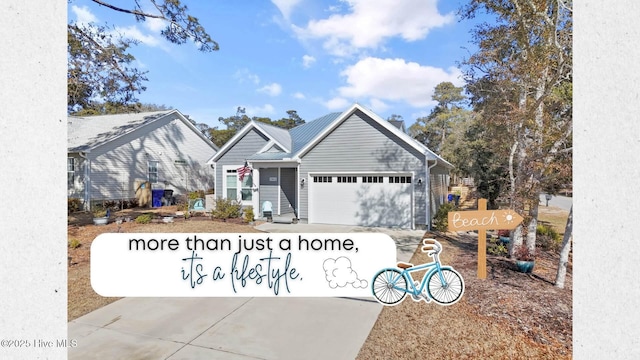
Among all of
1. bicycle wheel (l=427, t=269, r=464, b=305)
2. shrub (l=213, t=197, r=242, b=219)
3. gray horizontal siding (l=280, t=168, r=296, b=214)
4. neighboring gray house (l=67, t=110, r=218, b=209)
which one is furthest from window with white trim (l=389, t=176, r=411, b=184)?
neighboring gray house (l=67, t=110, r=218, b=209)

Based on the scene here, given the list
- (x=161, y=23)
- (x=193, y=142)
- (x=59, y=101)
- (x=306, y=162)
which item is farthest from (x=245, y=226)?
(x=193, y=142)

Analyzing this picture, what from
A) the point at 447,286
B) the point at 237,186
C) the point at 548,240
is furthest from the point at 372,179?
the point at 447,286

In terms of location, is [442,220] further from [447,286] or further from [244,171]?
[244,171]

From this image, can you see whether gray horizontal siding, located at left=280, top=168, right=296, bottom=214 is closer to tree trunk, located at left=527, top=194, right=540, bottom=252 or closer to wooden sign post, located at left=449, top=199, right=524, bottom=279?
tree trunk, located at left=527, top=194, right=540, bottom=252

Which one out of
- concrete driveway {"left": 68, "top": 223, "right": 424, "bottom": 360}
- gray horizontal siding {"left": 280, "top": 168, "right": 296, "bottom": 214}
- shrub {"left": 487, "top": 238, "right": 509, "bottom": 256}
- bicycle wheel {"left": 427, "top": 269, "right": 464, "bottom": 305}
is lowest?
concrete driveway {"left": 68, "top": 223, "right": 424, "bottom": 360}

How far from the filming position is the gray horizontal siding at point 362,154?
1030cm

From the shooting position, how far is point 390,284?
340cm

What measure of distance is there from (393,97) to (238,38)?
378 cm

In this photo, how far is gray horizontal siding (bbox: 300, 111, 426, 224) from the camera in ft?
33.8

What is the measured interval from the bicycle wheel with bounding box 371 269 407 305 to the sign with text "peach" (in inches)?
34.3

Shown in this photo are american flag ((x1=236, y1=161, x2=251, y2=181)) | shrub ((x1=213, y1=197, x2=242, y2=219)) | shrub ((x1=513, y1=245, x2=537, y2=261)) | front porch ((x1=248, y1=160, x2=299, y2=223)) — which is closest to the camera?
shrub ((x1=513, y1=245, x2=537, y2=261))

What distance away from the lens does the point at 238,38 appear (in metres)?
4.49

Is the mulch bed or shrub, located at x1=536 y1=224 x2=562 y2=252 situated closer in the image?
the mulch bed

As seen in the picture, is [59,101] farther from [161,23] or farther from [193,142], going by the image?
[193,142]
